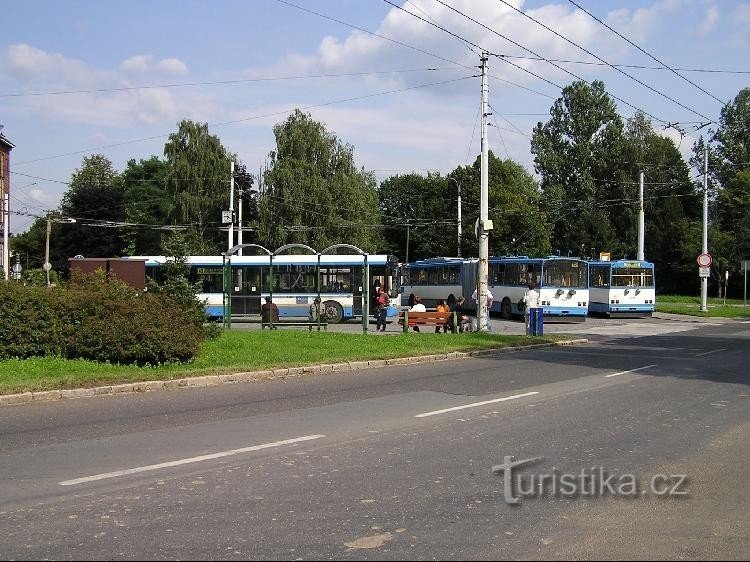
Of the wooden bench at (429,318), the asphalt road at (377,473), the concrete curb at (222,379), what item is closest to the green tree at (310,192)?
the wooden bench at (429,318)

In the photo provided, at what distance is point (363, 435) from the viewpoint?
977 centimetres

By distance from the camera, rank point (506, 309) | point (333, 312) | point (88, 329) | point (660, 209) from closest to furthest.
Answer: point (88, 329)
point (333, 312)
point (506, 309)
point (660, 209)

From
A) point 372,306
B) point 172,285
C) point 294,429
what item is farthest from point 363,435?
point 372,306

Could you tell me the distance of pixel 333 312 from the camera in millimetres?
34344

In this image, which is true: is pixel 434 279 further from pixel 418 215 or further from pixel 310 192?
pixel 418 215

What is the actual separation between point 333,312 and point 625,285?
698 inches

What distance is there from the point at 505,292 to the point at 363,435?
3237cm

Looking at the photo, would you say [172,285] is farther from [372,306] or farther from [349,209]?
[349,209]

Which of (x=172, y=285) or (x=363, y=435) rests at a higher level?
(x=172, y=285)

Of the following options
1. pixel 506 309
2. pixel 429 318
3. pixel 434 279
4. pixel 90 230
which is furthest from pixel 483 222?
pixel 90 230

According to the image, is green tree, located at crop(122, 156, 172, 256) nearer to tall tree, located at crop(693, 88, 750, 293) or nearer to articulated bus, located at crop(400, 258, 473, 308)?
articulated bus, located at crop(400, 258, 473, 308)

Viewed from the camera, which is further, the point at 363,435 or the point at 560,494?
the point at 363,435

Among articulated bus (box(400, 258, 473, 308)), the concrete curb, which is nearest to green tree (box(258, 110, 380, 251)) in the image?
articulated bus (box(400, 258, 473, 308))

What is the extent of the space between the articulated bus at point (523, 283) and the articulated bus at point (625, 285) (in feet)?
10.5
